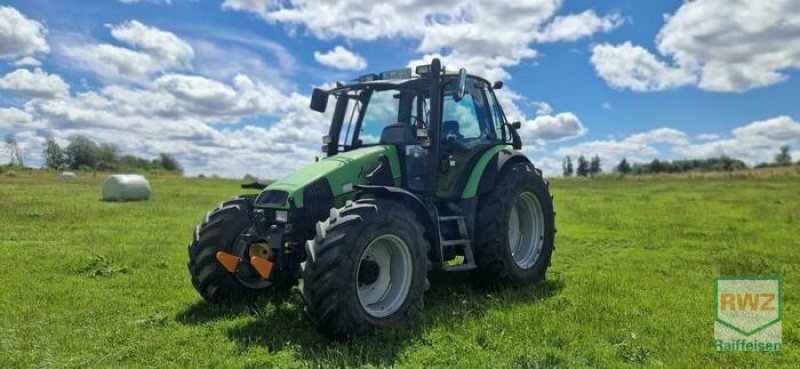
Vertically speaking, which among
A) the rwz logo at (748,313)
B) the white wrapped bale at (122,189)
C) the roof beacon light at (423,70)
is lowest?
the rwz logo at (748,313)

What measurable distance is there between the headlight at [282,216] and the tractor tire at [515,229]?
243cm

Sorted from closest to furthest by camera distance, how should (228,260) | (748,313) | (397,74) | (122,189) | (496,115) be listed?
(228,260), (748,313), (397,74), (496,115), (122,189)

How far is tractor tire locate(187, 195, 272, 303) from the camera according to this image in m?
6.43

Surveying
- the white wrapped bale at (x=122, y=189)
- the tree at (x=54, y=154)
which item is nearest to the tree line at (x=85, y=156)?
the tree at (x=54, y=154)

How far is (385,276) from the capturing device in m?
6.06

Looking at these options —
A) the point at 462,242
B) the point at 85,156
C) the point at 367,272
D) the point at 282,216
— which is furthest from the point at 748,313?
the point at 85,156

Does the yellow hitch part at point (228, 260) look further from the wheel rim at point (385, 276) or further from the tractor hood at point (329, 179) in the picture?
the wheel rim at point (385, 276)

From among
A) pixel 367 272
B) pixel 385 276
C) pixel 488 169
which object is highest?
pixel 488 169

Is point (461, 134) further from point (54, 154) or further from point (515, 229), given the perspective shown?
point (54, 154)

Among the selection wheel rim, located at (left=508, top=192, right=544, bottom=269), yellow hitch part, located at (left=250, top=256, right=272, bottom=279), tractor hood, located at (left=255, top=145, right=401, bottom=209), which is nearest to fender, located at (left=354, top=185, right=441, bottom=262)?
tractor hood, located at (left=255, top=145, right=401, bottom=209)

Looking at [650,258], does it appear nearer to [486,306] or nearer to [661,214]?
[486,306]

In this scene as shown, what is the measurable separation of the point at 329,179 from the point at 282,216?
62 centimetres

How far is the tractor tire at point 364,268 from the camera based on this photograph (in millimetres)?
5043

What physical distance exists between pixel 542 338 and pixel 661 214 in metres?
14.5
